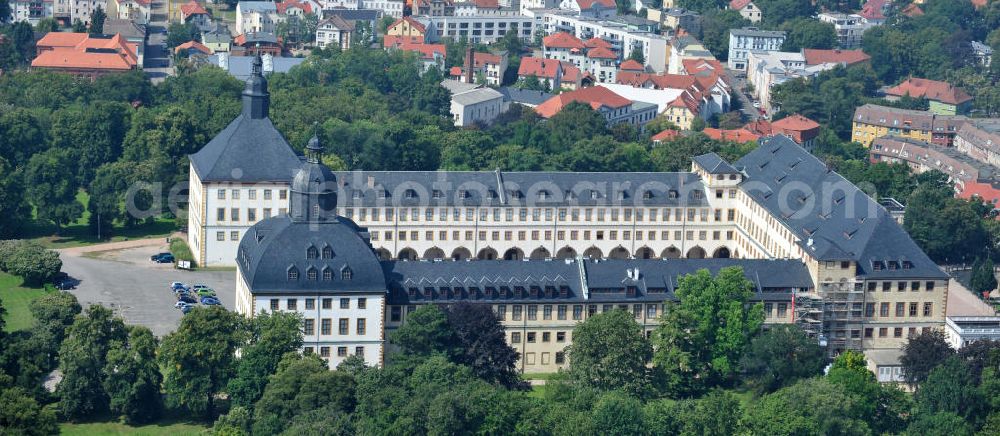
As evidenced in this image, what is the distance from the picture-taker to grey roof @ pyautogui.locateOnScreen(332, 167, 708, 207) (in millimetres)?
155250

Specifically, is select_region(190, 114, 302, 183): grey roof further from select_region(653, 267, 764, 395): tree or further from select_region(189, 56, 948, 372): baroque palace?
select_region(653, 267, 764, 395): tree

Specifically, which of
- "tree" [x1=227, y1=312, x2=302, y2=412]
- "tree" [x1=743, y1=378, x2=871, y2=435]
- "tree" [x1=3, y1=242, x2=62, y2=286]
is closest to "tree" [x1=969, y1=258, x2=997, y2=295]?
"tree" [x1=743, y1=378, x2=871, y2=435]

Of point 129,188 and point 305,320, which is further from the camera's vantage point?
point 129,188

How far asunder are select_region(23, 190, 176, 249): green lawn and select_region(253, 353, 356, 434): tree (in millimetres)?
47301

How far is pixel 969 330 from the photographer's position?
137m

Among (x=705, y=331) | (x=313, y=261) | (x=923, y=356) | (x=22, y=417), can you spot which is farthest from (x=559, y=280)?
(x=22, y=417)

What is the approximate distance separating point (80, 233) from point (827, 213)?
6051 cm

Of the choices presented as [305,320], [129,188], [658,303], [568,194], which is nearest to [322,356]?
[305,320]

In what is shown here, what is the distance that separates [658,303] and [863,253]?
47.6 ft

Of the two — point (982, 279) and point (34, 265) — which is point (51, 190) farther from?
point (982, 279)

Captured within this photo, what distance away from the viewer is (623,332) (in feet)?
415

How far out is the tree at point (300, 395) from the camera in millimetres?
118562

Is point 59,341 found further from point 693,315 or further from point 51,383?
point 693,315

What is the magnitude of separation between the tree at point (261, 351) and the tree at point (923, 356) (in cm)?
3823
